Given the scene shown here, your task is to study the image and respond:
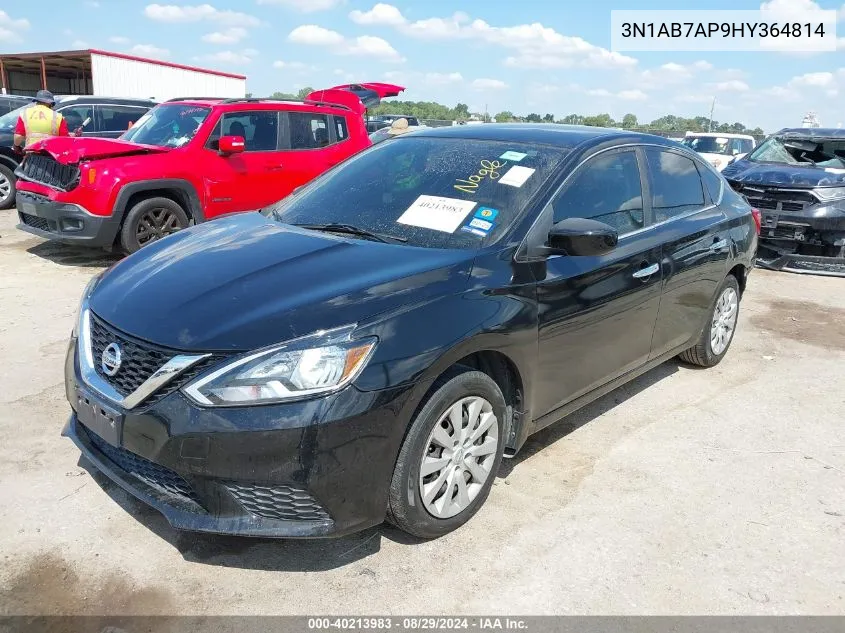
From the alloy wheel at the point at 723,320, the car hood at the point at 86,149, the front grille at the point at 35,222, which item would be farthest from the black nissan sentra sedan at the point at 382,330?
the front grille at the point at 35,222

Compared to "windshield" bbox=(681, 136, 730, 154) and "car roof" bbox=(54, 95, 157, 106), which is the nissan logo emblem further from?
"windshield" bbox=(681, 136, 730, 154)

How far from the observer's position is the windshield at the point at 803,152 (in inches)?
363

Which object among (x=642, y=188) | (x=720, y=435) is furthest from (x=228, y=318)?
(x=720, y=435)

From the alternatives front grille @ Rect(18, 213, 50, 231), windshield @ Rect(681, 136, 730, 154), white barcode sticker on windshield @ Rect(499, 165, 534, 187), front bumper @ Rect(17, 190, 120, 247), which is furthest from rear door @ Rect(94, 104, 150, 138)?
windshield @ Rect(681, 136, 730, 154)

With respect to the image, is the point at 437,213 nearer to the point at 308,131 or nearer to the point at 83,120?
the point at 308,131

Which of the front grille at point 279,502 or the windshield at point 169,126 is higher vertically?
the windshield at point 169,126

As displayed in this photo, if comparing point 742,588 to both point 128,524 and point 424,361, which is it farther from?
point 128,524

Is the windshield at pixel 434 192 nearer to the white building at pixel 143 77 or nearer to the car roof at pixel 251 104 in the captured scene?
the car roof at pixel 251 104

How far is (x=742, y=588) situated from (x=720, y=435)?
153 cm

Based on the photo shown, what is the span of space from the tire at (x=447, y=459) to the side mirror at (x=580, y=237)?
73 centimetres

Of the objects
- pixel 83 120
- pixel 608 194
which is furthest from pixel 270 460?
pixel 83 120

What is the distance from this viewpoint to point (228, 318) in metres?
2.54

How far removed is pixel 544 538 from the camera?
119 inches

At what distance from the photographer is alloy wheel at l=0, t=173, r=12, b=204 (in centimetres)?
1066
